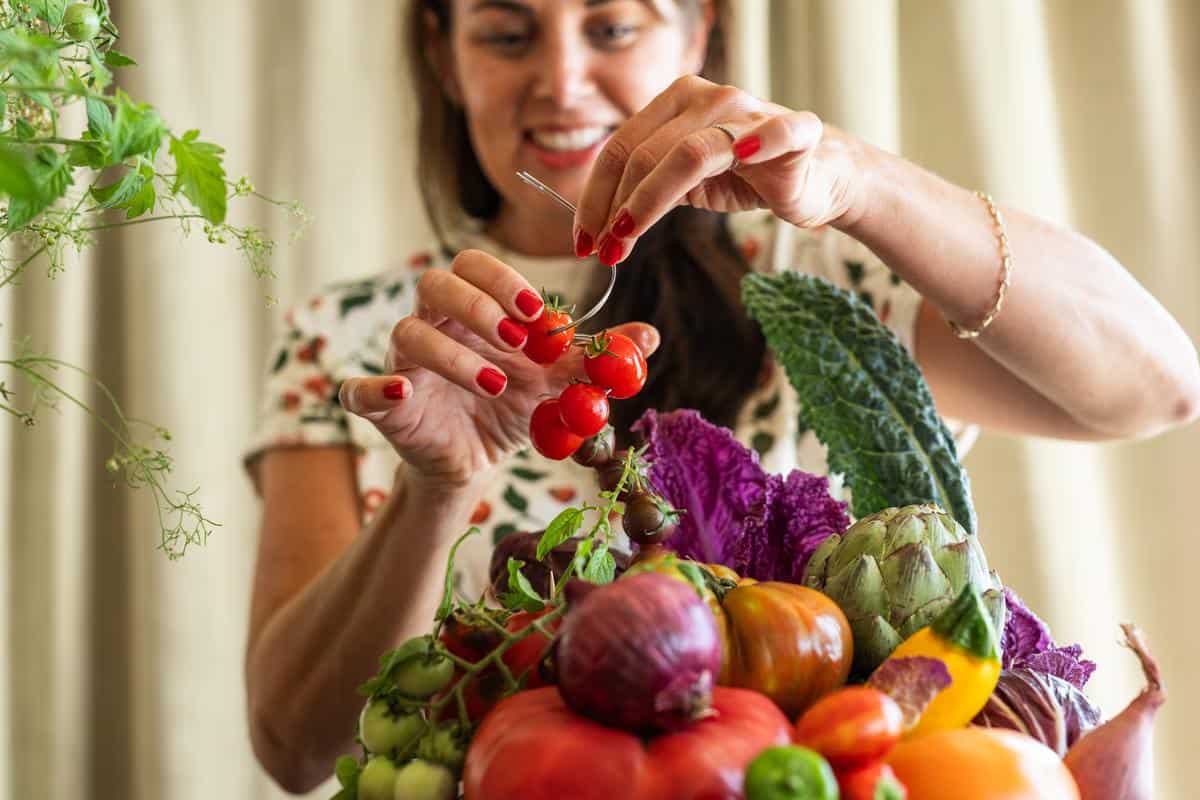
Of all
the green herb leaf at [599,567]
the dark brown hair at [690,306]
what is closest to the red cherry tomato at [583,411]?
the green herb leaf at [599,567]

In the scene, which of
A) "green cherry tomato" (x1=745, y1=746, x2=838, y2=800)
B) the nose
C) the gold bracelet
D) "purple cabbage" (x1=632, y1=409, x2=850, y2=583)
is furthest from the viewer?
the nose

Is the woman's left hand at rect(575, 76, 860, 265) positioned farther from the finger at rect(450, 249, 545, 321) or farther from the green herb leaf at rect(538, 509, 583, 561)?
the green herb leaf at rect(538, 509, 583, 561)

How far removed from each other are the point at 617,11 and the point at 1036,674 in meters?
Answer: 1.02

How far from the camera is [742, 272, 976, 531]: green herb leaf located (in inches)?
25.1

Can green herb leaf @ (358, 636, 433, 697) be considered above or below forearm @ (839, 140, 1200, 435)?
below

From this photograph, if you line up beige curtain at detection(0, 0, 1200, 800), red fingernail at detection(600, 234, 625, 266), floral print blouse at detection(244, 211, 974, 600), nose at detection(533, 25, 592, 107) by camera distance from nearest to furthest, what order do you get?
red fingernail at detection(600, 234, 625, 266) → nose at detection(533, 25, 592, 107) → floral print blouse at detection(244, 211, 974, 600) → beige curtain at detection(0, 0, 1200, 800)

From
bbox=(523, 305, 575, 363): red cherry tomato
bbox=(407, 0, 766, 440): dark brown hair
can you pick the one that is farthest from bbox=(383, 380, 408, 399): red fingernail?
bbox=(407, 0, 766, 440): dark brown hair

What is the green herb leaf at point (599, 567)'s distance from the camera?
451 millimetres

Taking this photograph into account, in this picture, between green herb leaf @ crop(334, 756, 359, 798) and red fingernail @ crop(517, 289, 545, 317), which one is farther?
red fingernail @ crop(517, 289, 545, 317)

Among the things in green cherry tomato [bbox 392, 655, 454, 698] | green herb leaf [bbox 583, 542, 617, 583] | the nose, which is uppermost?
the nose

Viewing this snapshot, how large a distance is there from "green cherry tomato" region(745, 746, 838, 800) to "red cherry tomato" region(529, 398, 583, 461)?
0.93 ft

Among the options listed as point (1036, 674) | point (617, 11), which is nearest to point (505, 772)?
point (1036, 674)

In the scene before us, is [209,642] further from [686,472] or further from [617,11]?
[686,472]

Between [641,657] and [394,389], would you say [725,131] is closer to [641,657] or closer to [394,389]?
[394,389]
